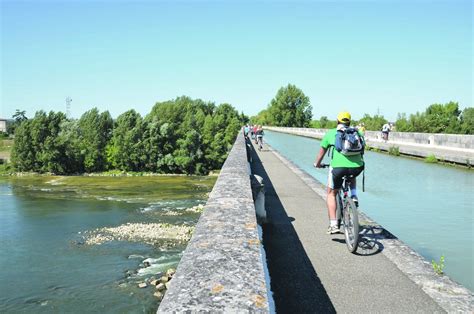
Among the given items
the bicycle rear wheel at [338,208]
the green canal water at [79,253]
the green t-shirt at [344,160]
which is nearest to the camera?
the green t-shirt at [344,160]

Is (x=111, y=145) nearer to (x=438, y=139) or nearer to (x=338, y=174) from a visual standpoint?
(x=438, y=139)

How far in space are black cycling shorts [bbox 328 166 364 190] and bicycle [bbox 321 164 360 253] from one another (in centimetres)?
8

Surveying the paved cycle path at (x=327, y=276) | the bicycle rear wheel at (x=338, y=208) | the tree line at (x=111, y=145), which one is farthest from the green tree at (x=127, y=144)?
the bicycle rear wheel at (x=338, y=208)

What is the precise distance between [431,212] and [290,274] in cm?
475

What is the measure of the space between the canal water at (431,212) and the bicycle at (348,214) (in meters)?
1.29

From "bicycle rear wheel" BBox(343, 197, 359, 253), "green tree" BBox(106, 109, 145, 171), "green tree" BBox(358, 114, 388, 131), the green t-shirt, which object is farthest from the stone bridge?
"green tree" BBox(106, 109, 145, 171)

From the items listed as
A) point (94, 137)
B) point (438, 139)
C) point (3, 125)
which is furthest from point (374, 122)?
point (3, 125)

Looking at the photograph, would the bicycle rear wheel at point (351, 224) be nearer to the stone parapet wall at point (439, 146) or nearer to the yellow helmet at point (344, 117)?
the yellow helmet at point (344, 117)

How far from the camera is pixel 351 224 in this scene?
18.3ft

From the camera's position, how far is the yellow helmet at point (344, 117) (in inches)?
237

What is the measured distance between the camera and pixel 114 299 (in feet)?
63.8

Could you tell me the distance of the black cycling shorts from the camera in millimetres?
5730

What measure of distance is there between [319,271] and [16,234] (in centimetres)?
3076

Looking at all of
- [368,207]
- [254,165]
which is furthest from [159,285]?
[368,207]
